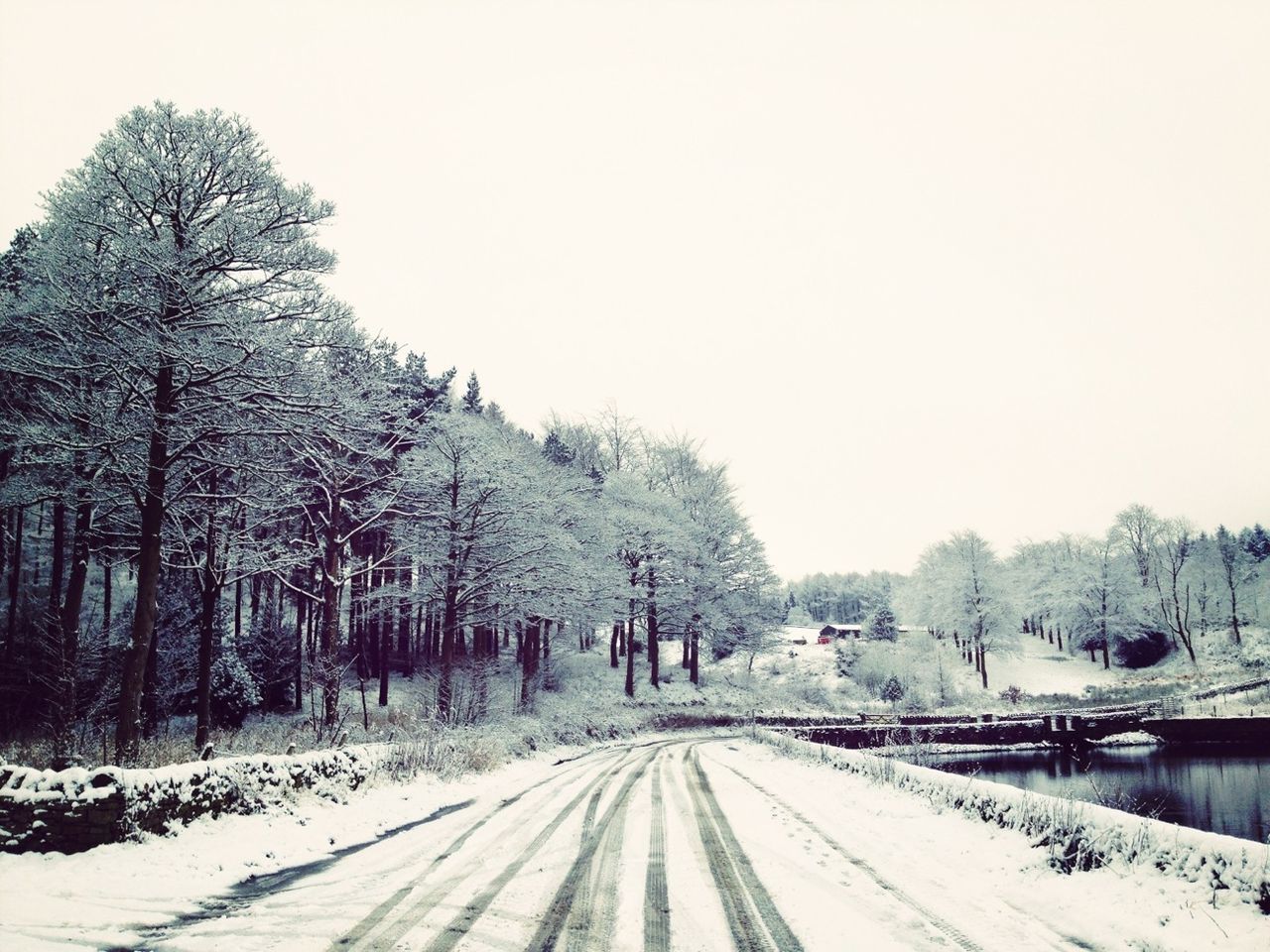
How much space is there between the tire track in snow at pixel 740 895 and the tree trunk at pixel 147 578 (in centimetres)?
862

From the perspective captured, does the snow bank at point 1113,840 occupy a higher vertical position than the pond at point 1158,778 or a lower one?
higher

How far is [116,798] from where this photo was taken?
7754 mm

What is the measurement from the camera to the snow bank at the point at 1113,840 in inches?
211

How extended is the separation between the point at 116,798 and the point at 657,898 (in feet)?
20.0

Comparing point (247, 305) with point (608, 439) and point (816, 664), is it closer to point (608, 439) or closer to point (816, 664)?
point (608, 439)

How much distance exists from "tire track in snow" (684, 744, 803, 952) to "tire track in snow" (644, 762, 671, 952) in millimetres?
492

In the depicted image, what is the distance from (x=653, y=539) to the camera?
40.0 metres

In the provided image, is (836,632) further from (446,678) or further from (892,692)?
(446,678)

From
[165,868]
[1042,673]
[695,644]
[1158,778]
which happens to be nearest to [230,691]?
[165,868]

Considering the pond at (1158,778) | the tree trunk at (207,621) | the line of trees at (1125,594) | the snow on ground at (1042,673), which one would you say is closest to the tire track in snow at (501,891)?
the pond at (1158,778)

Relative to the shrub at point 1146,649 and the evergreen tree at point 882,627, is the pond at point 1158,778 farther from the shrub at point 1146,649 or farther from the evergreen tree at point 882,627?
the evergreen tree at point 882,627

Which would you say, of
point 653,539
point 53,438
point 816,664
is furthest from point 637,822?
point 816,664

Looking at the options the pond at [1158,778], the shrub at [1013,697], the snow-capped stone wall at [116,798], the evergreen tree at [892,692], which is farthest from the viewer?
the shrub at [1013,697]

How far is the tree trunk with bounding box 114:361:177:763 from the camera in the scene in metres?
11.0
